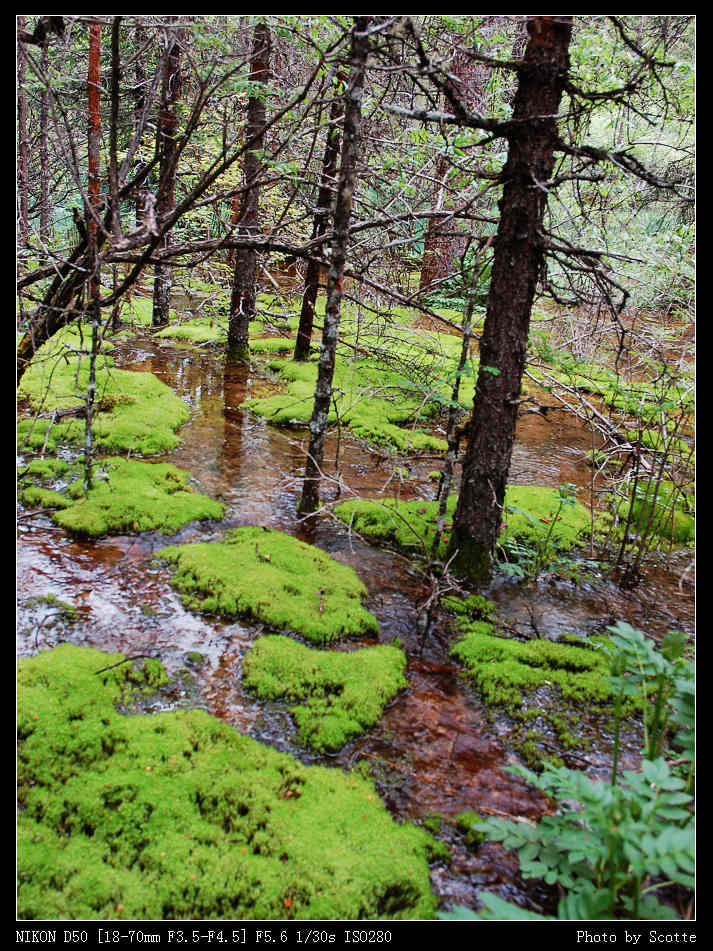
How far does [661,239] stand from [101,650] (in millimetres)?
7222

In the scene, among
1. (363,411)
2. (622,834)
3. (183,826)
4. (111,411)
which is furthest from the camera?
(363,411)

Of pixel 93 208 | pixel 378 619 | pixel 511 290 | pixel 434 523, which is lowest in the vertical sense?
pixel 378 619

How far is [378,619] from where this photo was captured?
225 inches

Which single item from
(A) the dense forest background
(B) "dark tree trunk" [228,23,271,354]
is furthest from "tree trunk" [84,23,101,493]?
(B) "dark tree trunk" [228,23,271,354]

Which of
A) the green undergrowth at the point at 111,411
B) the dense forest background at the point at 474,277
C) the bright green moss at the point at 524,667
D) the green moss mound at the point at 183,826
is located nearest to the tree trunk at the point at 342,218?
the dense forest background at the point at 474,277

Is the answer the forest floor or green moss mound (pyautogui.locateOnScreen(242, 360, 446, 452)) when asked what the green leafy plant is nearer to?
the forest floor

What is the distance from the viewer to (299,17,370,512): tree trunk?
16.7ft

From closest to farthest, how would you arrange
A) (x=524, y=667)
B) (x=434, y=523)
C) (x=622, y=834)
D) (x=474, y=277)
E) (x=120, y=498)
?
(x=622, y=834) < (x=524, y=667) < (x=474, y=277) < (x=120, y=498) < (x=434, y=523)

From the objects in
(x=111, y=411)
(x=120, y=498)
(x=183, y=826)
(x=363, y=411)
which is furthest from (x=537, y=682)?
(x=111, y=411)

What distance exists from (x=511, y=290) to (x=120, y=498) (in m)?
4.78

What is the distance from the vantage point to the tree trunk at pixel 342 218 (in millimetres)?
5086

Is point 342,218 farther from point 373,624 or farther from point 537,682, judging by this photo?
point 537,682

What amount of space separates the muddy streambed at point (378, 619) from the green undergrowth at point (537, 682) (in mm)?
136
